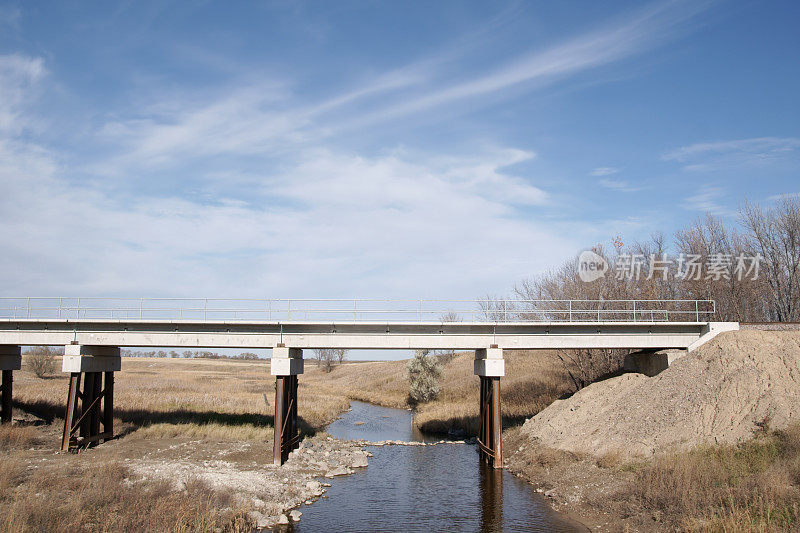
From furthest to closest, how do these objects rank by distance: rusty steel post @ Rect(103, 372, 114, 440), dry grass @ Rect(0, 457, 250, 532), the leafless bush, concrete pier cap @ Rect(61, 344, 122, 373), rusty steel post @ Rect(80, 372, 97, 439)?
the leafless bush < rusty steel post @ Rect(103, 372, 114, 440) < rusty steel post @ Rect(80, 372, 97, 439) < concrete pier cap @ Rect(61, 344, 122, 373) < dry grass @ Rect(0, 457, 250, 532)

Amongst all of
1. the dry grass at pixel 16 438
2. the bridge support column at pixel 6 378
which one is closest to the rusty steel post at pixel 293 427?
the dry grass at pixel 16 438

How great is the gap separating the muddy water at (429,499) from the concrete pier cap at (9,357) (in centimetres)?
2366

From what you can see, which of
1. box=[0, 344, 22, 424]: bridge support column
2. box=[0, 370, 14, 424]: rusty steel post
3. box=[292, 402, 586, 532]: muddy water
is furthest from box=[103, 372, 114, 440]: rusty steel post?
box=[292, 402, 586, 532]: muddy water

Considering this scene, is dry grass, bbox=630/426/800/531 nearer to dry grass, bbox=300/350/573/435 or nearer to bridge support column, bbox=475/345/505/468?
bridge support column, bbox=475/345/505/468

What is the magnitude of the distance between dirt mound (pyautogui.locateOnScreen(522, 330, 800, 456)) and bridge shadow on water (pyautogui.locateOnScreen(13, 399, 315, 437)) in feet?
61.5

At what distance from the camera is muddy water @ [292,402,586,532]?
68.1 ft

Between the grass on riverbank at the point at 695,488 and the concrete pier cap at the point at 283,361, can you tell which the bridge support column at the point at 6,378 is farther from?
the grass on riverbank at the point at 695,488

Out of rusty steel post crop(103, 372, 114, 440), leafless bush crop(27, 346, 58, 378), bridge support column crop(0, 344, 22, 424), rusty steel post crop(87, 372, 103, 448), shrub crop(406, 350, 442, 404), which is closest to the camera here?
rusty steel post crop(87, 372, 103, 448)

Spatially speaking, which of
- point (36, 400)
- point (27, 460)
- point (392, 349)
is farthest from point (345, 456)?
point (36, 400)

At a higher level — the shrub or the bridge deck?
the bridge deck

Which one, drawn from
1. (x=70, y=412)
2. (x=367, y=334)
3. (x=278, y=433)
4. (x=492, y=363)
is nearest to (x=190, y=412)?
(x=70, y=412)

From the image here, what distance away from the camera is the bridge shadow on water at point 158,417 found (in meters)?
37.1

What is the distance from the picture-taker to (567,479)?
25422 mm

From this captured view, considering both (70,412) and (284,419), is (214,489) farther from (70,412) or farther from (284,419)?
(70,412)
